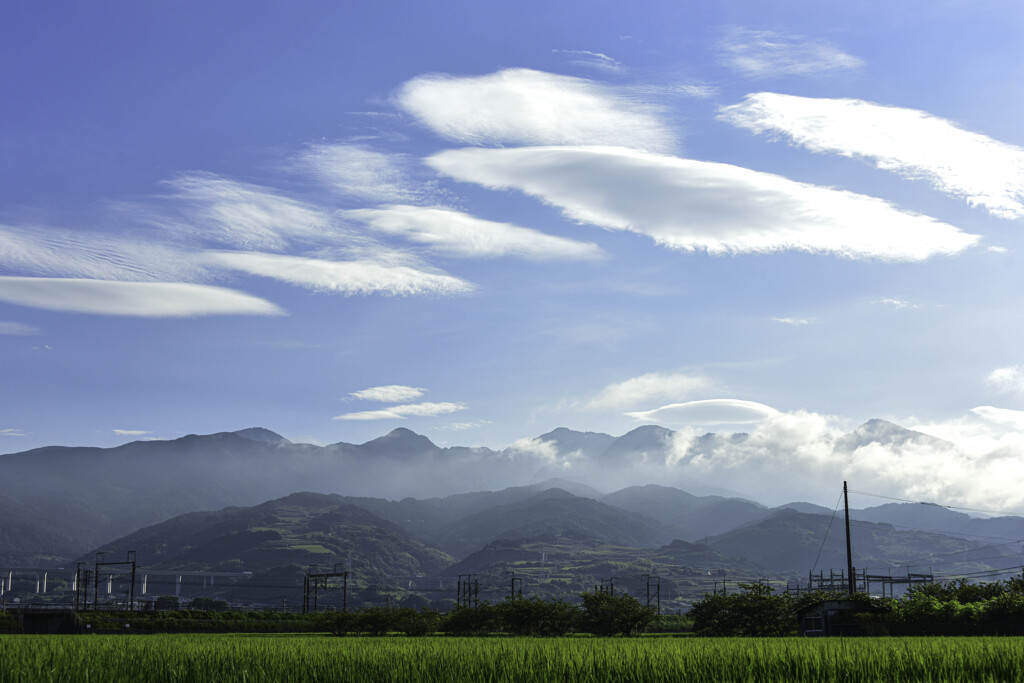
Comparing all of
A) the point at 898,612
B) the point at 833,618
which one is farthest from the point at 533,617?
the point at 898,612

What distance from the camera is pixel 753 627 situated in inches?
2231

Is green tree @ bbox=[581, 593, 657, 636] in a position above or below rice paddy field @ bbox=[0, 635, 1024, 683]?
below

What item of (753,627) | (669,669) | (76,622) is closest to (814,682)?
(669,669)

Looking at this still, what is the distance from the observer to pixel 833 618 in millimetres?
51906

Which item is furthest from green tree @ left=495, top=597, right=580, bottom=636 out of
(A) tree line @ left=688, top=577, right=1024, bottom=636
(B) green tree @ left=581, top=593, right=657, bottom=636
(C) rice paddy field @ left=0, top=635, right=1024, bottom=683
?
(C) rice paddy field @ left=0, top=635, right=1024, bottom=683

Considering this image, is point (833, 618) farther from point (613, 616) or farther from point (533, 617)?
point (533, 617)

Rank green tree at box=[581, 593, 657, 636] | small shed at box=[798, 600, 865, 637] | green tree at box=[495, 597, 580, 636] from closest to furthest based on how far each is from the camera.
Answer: small shed at box=[798, 600, 865, 637], green tree at box=[495, 597, 580, 636], green tree at box=[581, 593, 657, 636]

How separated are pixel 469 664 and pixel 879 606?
46.8 meters

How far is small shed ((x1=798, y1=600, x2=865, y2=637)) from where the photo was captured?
51.3 metres

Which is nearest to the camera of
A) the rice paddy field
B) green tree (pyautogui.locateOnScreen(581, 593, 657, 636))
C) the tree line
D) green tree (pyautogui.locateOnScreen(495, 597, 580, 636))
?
the rice paddy field

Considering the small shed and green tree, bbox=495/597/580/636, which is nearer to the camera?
the small shed

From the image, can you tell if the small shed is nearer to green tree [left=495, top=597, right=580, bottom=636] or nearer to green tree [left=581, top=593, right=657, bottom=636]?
green tree [left=581, top=593, right=657, bottom=636]

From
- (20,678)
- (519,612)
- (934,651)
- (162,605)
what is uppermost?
(20,678)

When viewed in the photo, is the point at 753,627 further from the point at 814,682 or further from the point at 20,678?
the point at 20,678
